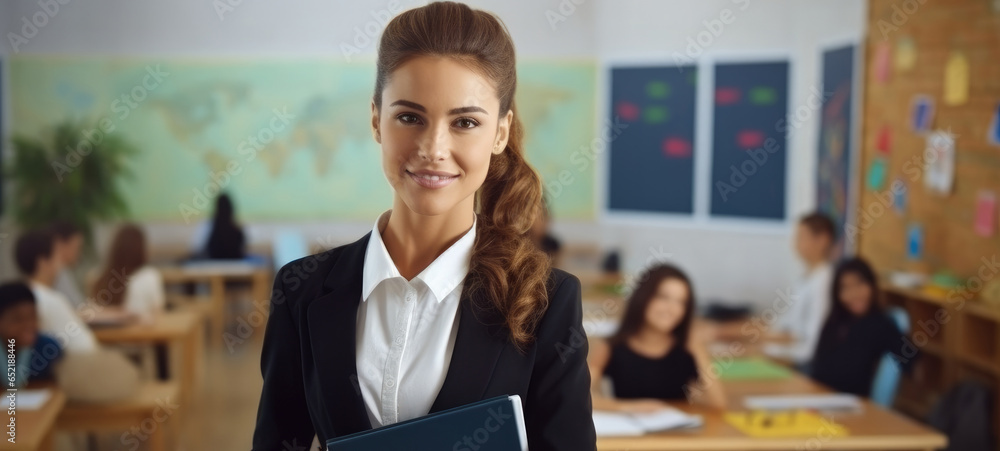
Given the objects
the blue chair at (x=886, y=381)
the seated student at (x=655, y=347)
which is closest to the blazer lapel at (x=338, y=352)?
the seated student at (x=655, y=347)

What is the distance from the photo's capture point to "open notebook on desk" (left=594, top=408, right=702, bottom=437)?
2750 millimetres

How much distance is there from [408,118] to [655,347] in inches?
99.0

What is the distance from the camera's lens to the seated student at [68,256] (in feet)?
15.0

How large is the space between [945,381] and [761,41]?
2.00 meters

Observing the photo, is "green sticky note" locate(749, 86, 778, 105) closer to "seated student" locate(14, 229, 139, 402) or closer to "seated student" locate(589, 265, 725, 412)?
"seated student" locate(589, 265, 725, 412)

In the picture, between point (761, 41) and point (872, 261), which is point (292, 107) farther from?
point (872, 261)

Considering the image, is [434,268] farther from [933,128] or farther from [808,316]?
[933,128]

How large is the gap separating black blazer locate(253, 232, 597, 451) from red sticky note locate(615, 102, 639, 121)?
407cm

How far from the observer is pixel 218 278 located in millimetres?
4805

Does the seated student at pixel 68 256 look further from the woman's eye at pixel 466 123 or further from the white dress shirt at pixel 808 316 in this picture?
the woman's eye at pixel 466 123

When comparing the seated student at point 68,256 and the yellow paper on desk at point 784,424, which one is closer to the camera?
the yellow paper on desk at point 784,424

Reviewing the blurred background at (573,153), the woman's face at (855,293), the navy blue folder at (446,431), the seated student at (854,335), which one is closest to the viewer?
the navy blue folder at (446,431)

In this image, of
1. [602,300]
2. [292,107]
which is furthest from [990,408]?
[292,107]

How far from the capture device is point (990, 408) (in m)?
4.07
